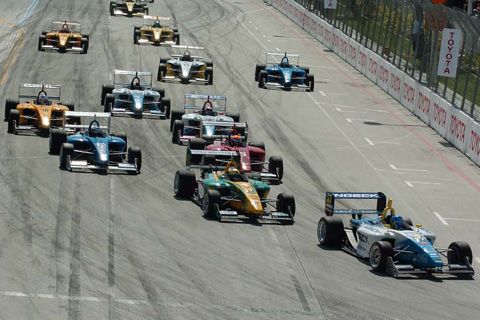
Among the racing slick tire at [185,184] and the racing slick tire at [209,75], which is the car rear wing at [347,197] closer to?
the racing slick tire at [185,184]

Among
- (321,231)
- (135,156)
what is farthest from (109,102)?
(321,231)

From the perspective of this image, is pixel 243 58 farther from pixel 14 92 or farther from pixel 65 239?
pixel 65 239

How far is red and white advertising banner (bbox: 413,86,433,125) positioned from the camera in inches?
1561

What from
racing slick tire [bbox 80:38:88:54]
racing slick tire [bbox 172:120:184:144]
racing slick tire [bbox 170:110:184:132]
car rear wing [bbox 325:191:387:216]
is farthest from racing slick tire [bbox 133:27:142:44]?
car rear wing [bbox 325:191:387:216]

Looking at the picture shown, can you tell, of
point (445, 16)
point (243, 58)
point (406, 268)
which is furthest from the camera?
point (243, 58)

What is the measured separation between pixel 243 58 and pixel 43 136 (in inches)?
837

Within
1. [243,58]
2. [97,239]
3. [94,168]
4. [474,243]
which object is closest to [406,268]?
[474,243]

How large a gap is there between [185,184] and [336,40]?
101 feet

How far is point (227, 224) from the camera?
2489 cm

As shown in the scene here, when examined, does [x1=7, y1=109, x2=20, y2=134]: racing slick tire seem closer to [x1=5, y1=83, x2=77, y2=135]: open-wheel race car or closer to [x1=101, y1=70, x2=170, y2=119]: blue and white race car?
[x1=5, y1=83, x2=77, y2=135]: open-wheel race car

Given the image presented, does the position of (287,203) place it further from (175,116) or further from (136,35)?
(136,35)

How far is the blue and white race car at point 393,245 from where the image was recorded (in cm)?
2184

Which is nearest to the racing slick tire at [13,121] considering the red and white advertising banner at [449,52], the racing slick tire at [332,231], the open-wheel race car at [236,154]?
the open-wheel race car at [236,154]

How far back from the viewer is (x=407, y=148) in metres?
35.7
